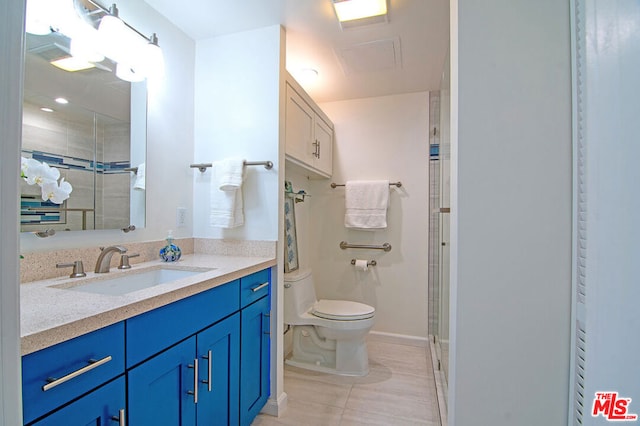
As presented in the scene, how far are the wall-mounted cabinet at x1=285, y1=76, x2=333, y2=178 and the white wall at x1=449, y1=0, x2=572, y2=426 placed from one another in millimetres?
1085

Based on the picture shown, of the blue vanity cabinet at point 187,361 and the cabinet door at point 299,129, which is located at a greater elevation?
the cabinet door at point 299,129

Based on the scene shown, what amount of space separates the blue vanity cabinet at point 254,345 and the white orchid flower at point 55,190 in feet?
2.64

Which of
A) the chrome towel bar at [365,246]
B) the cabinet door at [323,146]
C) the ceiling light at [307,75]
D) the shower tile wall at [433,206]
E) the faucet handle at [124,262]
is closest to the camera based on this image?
the faucet handle at [124,262]

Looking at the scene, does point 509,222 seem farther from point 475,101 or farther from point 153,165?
point 153,165

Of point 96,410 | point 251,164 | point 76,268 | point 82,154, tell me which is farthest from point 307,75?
point 96,410

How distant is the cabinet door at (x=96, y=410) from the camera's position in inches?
25.9

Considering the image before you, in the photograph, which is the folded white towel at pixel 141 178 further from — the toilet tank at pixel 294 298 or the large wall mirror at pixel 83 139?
the toilet tank at pixel 294 298

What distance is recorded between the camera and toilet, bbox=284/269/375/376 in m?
2.04

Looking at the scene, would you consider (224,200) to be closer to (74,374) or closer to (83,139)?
(83,139)

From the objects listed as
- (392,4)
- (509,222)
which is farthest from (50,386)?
(392,4)

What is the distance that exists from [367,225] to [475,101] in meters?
1.74

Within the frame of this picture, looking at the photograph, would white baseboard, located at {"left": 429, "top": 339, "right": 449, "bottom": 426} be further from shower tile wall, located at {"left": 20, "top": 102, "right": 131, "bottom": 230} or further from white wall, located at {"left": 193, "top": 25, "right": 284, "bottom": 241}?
shower tile wall, located at {"left": 20, "top": 102, "right": 131, "bottom": 230}

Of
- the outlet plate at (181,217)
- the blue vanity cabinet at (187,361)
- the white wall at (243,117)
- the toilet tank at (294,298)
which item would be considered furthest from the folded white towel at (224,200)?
the toilet tank at (294,298)

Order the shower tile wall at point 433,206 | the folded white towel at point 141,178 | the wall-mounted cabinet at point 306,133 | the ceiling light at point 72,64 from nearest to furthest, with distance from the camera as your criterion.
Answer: the ceiling light at point 72,64
the folded white towel at point 141,178
the wall-mounted cabinet at point 306,133
the shower tile wall at point 433,206
